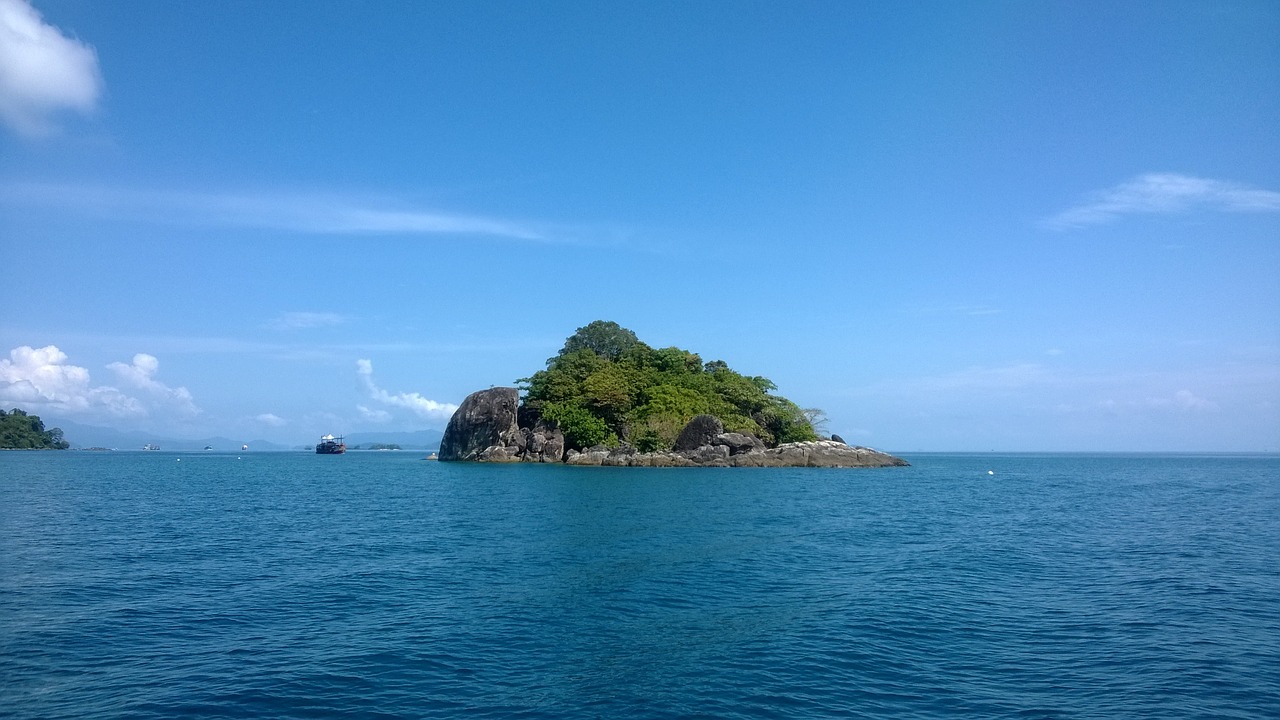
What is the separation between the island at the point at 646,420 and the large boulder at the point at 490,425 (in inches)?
5.1

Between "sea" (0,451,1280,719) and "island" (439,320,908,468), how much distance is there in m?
50.0

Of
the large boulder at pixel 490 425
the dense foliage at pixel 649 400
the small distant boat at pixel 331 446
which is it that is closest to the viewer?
the dense foliage at pixel 649 400

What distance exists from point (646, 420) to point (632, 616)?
71279 mm

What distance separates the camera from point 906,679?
549 inches

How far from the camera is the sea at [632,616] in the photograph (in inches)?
507

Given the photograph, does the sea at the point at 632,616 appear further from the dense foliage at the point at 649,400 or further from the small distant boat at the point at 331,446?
the small distant boat at the point at 331,446

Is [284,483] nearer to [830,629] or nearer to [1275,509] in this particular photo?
[830,629]

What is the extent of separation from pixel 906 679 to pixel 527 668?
7076mm

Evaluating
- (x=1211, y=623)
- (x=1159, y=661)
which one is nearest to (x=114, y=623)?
(x=1159, y=661)

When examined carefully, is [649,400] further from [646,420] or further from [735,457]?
[735,457]

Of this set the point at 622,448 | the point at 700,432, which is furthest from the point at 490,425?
the point at 700,432

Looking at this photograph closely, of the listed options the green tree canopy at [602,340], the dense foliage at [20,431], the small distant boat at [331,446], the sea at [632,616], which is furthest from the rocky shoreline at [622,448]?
the dense foliage at [20,431]

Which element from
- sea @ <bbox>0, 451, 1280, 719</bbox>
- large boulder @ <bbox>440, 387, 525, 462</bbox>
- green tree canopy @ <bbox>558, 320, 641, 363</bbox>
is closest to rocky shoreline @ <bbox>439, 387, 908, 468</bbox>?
large boulder @ <bbox>440, 387, 525, 462</bbox>

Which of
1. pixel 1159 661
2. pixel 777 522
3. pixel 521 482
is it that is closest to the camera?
pixel 1159 661
